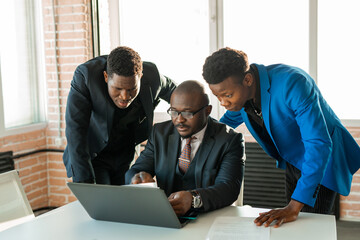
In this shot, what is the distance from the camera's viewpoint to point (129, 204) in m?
1.55

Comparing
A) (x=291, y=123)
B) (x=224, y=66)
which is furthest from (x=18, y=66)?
(x=291, y=123)

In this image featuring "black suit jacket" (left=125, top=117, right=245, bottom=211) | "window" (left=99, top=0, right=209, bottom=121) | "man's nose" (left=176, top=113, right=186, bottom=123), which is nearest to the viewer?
"black suit jacket" (left=125, top=117, right=245, bottom=211)

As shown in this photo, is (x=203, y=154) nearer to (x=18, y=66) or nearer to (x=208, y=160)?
(x=208, y=160)

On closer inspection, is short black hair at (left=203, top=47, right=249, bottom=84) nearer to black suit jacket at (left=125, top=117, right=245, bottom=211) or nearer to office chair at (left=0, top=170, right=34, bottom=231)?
black suit jacket at (left=125, top=117, right=245, bottom=211)

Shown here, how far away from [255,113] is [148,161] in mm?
638

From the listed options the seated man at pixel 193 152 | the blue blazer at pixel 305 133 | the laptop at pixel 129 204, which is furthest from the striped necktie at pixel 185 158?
the laptop at pixel 129 204

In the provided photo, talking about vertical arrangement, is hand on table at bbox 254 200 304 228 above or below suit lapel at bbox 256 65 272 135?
below

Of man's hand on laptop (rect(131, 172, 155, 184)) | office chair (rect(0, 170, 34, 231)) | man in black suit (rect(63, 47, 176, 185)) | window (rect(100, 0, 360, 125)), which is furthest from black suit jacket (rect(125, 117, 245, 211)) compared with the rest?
window (rect(100, 0, 360, 125))

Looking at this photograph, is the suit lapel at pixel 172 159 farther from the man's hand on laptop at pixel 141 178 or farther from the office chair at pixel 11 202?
the office chair at pixel 11 202

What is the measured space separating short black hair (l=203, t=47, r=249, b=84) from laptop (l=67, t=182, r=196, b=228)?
586mm

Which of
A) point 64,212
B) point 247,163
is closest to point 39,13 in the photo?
point 247,163

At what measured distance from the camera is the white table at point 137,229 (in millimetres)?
1506

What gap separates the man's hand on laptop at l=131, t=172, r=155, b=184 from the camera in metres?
1.99

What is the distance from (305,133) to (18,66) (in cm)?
295
